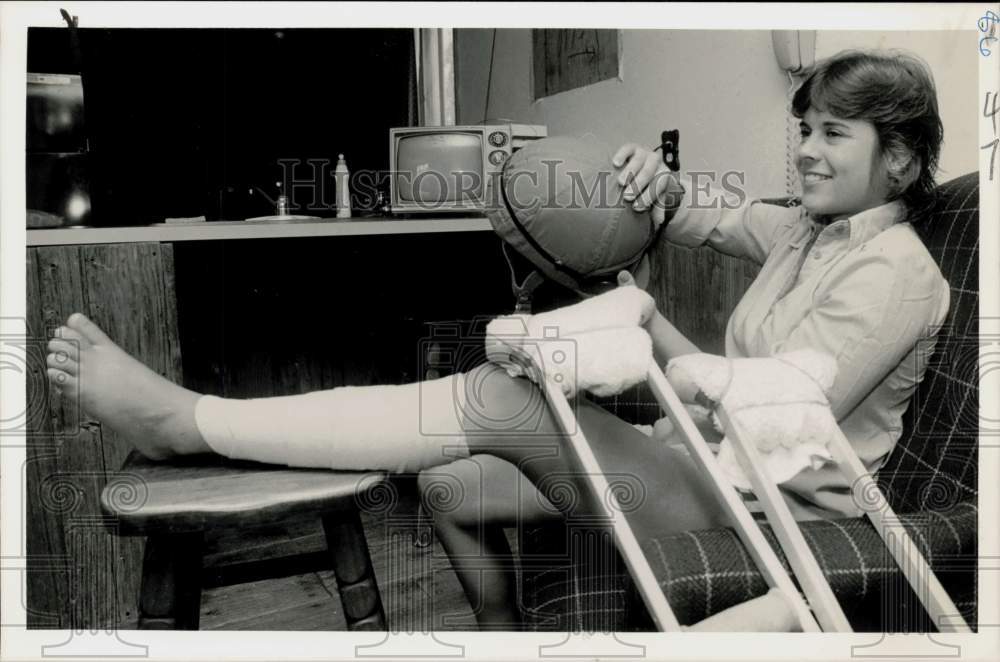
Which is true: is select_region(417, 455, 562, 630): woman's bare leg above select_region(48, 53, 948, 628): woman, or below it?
A: below

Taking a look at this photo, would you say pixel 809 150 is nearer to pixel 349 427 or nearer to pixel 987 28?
pixel 987 28

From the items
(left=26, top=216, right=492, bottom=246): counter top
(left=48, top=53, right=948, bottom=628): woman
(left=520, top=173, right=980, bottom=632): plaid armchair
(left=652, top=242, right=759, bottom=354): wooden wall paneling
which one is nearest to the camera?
(left=520, top=173, right=980, bottom=632): plaid armchair

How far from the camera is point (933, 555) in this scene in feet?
2.19

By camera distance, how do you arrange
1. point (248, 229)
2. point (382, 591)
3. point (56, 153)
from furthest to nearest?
point (248, 229) → point (382, 591) → point (56, 153)

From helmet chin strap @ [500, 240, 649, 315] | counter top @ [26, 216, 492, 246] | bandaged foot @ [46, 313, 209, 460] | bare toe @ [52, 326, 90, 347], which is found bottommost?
bandaged foot @ [46, 313, 209, 460]

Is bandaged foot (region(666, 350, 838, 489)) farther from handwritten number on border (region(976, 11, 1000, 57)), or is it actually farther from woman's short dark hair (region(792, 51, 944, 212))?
handwritten number on border (region(976, 11, 1000, 57))

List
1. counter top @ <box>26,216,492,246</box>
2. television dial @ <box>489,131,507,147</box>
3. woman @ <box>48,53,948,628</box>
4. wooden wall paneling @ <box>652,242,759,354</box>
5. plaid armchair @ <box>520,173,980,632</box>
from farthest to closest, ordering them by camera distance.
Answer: television dial @ <box>489,131,507,147</box>, wooden wall paneling @ <box>652,242,759,354</box>, counter top @ <box>26,216,492,246</box>, woman @ <box>48,53,948,628</box>, plaid armchair @ <box>520,173,980,632</box>

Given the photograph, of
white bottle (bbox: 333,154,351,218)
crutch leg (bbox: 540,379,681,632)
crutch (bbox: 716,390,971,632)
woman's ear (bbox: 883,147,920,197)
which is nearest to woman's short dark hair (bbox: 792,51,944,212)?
woman's ear (bbox: 883,147,920,197)

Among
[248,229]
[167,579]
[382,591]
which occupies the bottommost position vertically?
[382,591]

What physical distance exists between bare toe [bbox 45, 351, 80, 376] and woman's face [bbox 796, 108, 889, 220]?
0.81m

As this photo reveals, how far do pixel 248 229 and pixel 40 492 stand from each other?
1.51ft

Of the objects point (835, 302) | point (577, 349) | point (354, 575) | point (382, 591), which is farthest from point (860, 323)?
point (382, 591)

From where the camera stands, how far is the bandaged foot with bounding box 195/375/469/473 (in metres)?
0.70

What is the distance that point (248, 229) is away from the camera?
3.86 ft
